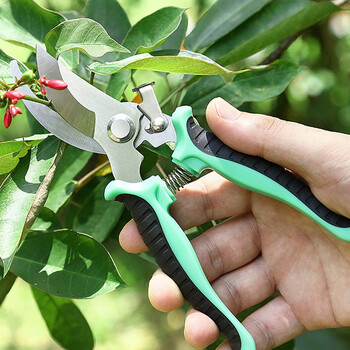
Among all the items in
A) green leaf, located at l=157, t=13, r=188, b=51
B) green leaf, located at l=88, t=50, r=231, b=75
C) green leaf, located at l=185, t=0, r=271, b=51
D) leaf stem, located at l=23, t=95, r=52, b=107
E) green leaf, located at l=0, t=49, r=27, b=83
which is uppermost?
green leaf, located at l=185, t=0, r=271, b=51

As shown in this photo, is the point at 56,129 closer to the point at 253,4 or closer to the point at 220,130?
the point at 220,130

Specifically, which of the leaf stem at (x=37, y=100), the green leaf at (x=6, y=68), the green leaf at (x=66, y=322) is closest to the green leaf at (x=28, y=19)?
the green leaf at (x=6, y=68)

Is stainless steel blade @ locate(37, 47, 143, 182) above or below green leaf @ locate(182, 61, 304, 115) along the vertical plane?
below

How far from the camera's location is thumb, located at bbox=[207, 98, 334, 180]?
86 centimetres

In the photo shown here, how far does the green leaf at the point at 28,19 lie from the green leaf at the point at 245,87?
12.7 inches

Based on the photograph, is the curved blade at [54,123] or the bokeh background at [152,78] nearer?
the curved blade at [54,123]

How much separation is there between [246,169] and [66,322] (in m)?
0.55

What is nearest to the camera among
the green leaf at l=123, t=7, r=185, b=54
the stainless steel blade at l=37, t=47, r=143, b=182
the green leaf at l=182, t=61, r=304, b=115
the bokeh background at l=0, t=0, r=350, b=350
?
the stainless steel blade at l=37, t=47, r=143, b=182

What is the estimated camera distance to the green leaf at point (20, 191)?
75cm

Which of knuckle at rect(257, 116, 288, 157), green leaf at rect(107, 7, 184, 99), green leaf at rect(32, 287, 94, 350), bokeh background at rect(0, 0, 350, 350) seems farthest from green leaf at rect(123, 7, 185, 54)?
bokeh background at rect(0, 0, 350, 350)

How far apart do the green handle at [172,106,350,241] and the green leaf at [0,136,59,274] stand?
22 cm

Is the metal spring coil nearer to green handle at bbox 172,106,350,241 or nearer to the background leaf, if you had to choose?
green handle at bbox 172,106,350,241

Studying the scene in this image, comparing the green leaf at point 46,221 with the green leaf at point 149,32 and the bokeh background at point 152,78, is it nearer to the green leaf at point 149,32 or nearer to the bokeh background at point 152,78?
→ the green leaf at point 149,32

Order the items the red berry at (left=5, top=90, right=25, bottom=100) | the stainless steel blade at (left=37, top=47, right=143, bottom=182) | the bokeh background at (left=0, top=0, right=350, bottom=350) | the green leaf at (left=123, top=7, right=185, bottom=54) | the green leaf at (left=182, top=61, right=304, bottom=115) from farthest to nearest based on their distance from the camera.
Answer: the bokeh background at (left=0, top=0, right=350, bottom=350) < the green leaf at (left=182, top=61, right=304, bottom=115) < the green leaf at (left=123, top=7, right=185, bottom=54) < the stainless steel blade at (left=37, top=47, right=143, bottom=182) < the red berry at (left=5, top=90, right=25, bottom=100)
